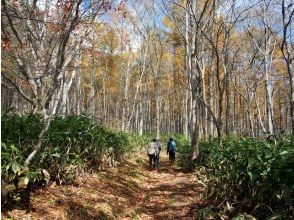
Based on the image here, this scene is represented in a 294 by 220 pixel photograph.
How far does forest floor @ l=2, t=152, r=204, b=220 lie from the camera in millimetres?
6742

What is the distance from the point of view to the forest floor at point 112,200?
6.74 metres

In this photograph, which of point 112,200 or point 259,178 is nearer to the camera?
point 259,178

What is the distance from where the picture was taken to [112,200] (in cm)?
860

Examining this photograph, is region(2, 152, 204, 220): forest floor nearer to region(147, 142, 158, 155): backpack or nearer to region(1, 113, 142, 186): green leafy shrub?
region(1, 113, 142, 186): green leafy shrub

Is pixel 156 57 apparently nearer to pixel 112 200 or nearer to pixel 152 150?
pixel 152 150

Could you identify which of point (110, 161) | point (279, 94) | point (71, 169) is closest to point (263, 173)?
point (71, 169)

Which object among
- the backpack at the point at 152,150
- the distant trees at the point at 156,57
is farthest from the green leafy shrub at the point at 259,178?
the backpack at the point at 152,150

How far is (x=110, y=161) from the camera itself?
12.7m

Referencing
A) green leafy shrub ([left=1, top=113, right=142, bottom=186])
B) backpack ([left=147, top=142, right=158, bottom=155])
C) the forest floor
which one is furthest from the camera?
backpack ([left=147, top=142, right=158, bottom=155])

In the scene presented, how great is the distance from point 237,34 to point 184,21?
9.06 m

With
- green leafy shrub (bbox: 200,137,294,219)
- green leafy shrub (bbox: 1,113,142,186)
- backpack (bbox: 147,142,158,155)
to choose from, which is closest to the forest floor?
green leafy shrub (bbox: 1,113,142,186)

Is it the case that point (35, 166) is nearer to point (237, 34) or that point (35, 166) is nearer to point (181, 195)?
point (181, 195)

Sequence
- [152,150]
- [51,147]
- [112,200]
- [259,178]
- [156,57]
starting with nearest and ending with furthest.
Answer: [259,178] → [51,147] → [112,200] → [152,150] → [156,57]

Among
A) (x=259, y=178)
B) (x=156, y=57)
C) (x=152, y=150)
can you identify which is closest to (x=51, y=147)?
(x=259, y=178)
